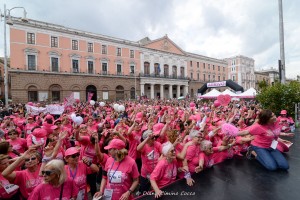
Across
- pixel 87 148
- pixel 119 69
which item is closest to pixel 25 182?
pixel 87 148

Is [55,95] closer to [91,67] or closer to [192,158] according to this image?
[91,67]

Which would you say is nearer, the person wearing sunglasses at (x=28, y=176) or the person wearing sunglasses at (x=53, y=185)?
the person wearing sunglasses at (x=53, y=185)

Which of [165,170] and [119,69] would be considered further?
[119,69]

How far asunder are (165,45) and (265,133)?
45.3 metres

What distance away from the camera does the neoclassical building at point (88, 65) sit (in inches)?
1115

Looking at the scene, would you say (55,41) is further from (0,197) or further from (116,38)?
(0,197)

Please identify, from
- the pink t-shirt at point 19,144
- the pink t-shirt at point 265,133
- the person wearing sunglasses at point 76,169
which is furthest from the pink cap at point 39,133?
the pink t-shirt at point 265,133

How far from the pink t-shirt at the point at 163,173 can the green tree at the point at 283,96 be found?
340 inches

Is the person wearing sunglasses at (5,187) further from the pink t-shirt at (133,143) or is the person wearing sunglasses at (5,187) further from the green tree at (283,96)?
the green tree at (283,96)

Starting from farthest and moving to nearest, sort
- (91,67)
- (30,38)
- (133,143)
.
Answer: (91,67) → (30,38) → (133,143)

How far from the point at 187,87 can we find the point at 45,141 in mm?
48461

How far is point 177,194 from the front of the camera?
107 inches

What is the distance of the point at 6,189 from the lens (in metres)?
2.57

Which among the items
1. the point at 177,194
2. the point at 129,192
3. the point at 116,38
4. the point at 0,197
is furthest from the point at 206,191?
the point at 116,38
